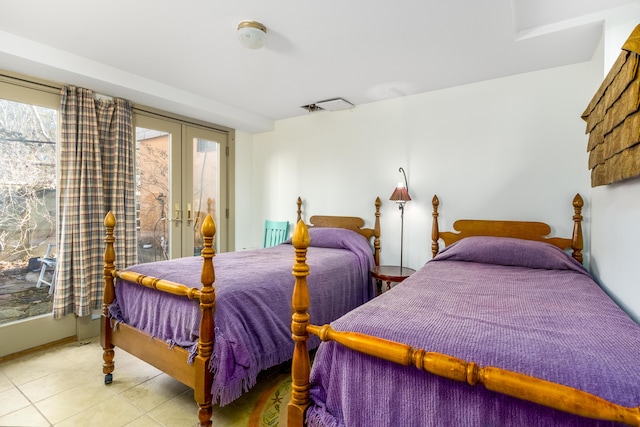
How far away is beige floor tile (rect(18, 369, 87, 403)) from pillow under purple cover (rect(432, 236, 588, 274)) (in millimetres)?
2831

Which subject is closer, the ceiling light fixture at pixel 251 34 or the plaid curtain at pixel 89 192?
the ceiling light fixture at pixel 251 34

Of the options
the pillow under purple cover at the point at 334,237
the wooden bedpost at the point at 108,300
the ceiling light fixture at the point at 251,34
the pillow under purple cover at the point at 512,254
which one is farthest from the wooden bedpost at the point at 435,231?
the wooden bedpost at the point at 108,300

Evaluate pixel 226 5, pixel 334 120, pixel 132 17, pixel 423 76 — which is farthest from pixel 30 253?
pixel 423 76

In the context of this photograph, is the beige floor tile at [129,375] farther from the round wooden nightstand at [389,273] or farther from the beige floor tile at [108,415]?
the round wooden nightstand at [389,273]

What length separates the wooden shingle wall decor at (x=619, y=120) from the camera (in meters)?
1.29

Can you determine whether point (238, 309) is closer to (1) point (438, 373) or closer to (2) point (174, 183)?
(1) point (438, 373)

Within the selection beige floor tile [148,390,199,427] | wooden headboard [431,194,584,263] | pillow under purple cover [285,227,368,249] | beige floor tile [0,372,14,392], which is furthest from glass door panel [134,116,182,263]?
wooden headboard [431,194,584,263]

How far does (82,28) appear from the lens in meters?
2.11

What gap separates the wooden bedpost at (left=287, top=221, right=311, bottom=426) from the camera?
1251 millimetres

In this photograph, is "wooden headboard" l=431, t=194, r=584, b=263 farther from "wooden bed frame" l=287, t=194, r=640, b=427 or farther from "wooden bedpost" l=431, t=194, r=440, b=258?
"wooden bed frame" l=287, t=194, r=640, b=427

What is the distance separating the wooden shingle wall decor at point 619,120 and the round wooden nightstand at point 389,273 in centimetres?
152

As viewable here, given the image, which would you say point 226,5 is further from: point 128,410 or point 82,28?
point 128,410

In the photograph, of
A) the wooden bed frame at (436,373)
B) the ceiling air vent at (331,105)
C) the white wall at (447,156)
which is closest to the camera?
the wooden bed frame at (436,373)

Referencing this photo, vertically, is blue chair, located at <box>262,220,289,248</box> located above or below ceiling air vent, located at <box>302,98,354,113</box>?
below
